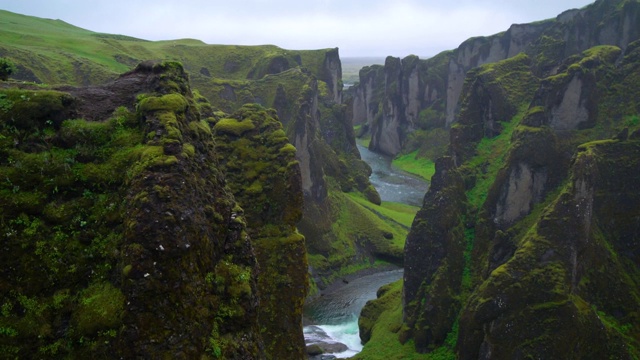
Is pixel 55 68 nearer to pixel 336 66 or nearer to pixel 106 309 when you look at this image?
pixel 336 66

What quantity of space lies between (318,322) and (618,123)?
40.8 metres

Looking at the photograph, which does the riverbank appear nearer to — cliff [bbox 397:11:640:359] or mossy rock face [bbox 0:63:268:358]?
cliff [bbox 397:11:640:359]

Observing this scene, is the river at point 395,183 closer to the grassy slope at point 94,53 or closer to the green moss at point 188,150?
the grassy slope at point 94,53

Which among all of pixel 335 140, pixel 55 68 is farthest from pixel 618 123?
pixel 55 68

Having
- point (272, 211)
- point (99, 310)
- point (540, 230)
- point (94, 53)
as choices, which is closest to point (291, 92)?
point (94, 53)

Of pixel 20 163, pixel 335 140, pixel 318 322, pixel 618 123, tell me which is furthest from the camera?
pixel 335 140

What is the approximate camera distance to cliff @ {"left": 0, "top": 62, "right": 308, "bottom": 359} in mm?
14922

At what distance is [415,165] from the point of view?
15825 centimetres

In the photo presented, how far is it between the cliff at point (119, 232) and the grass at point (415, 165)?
12756 cm

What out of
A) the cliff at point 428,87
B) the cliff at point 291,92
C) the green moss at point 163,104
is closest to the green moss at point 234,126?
the cliff at point 291,92

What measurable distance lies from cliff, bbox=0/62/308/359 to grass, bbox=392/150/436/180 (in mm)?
127562

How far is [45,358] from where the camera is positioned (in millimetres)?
14516

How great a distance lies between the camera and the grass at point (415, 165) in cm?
14812

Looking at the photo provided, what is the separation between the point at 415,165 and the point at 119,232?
147 metres
